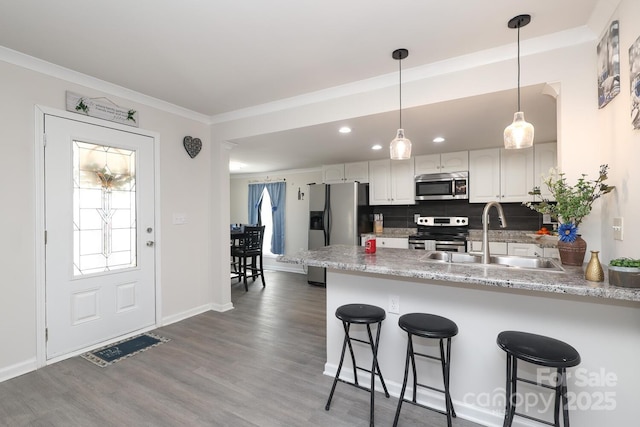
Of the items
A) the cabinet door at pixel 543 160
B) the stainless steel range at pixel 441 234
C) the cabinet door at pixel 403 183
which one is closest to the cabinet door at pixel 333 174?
the cabinet door at pixel 403 183

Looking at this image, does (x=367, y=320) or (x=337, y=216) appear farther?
(x=337, y=216)

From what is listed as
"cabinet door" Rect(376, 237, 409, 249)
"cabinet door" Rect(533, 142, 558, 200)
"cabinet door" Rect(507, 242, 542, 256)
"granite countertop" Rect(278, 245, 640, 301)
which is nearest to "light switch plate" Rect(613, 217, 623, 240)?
"granite countertop" Rect(278, 245, 640, 301)

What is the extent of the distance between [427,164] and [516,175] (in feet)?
3.99

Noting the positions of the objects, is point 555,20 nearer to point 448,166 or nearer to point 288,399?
point 448,166

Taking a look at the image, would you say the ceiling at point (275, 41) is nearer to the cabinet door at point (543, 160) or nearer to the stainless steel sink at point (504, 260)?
the cabinet door at point (543, 160)

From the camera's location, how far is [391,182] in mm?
4918

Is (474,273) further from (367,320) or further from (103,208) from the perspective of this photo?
(103,208)

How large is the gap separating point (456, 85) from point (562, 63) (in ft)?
2.17

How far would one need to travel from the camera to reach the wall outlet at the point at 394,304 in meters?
2.04

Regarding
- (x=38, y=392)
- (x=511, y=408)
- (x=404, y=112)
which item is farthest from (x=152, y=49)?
(x=511, y=408)

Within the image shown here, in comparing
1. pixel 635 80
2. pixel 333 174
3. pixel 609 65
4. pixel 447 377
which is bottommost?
pixel 447 377

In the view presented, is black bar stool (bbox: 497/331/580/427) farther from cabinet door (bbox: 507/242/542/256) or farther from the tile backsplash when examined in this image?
the tile backsplash

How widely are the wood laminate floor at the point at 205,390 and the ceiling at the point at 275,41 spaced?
2.29 m

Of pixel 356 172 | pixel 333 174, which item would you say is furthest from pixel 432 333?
pixel 333 174
